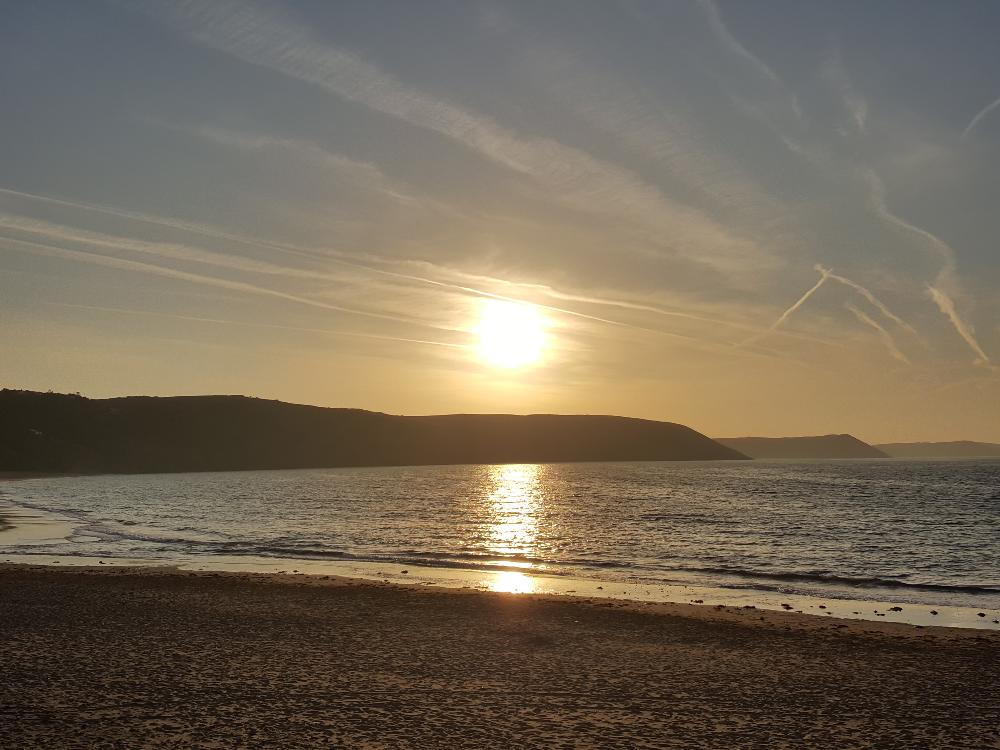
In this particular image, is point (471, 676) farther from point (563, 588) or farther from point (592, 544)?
point (592, 544)

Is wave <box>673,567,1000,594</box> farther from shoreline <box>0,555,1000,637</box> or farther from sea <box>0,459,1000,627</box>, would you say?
shoreline <box>0,555,1000,637</box>

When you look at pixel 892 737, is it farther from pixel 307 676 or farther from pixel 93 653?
pixel 93 653

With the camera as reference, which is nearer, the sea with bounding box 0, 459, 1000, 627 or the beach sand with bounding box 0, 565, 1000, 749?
the beach sand with bounding box 0, 565, 1000, 749

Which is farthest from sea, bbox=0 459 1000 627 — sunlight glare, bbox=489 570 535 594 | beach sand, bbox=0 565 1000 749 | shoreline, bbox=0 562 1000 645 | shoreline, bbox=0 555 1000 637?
beach sand, bbox=0 565 1000 749

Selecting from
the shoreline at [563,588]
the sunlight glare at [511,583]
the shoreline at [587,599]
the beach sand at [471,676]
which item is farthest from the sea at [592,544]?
the beach sand at [471,676]

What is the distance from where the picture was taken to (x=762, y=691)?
13883mm

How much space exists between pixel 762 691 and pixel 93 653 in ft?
43.9

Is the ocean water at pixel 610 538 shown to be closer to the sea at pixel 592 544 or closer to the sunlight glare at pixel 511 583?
the sea at pixel 592 544

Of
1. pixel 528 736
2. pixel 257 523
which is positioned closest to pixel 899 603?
pixel 528 736

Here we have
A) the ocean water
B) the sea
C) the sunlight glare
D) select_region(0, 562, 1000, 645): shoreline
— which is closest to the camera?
select_region(0, 562, 1000, 645): shoreline

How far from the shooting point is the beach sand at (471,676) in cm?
1120

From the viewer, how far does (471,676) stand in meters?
14.6

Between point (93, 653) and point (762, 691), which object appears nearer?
point (762, 691)

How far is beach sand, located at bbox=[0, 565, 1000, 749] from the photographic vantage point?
1120 centimetres
